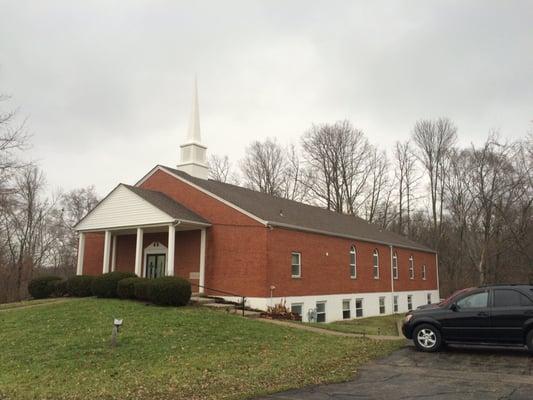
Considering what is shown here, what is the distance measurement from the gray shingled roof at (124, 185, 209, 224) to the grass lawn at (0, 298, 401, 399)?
564 cm

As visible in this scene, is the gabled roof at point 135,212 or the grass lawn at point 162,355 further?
the gabled roof at point 135,212

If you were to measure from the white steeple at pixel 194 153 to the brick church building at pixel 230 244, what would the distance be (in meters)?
0.06

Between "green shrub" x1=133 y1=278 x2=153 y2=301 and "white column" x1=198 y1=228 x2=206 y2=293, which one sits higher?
"white column" x1=198 y1=228 x2=206 y2=293

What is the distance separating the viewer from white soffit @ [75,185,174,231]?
885 inches

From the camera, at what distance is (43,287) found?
2406 centimetres

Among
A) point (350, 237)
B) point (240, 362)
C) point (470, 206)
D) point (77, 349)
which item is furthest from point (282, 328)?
point (470, 206)

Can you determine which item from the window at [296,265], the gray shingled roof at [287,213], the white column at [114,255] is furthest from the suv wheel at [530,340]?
the white column at [114,255]

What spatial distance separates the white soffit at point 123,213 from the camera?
22469 millimetres

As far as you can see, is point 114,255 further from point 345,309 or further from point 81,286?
point 345,309

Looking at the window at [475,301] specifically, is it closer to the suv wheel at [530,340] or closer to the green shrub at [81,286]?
the suv wheel at [530,340]

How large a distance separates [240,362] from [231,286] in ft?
36.7

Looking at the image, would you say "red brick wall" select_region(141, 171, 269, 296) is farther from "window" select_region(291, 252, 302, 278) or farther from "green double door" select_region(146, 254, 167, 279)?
"green double door" select_region(146, 254, 167, 279)

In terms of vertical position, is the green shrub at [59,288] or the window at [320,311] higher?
the green shrub at [59,288]

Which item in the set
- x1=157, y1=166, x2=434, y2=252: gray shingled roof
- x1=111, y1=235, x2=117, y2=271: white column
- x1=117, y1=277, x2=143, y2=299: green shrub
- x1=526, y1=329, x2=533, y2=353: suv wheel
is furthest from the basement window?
x1=526, y1=329, x2=533, y2=353: suv wheel
